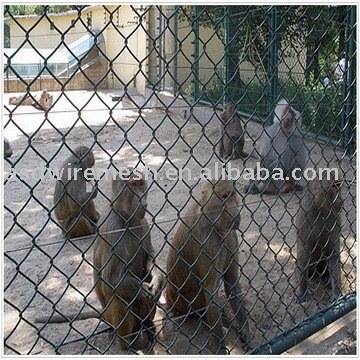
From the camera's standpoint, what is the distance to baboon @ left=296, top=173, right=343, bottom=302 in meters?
3.60

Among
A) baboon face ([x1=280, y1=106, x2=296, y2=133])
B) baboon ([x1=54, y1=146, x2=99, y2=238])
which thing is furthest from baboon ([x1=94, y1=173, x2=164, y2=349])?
baboon face ([x1=280, y1=106, x2=296, y2=133])

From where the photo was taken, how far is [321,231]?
3.56 metres

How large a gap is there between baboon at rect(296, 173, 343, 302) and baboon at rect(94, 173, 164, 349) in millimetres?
1107

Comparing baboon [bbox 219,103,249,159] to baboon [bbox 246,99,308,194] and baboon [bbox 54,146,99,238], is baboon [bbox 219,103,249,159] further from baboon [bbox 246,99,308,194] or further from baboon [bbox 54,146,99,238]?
baboon [bbox 54,146,99,238]

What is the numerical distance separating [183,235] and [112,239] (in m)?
0.46

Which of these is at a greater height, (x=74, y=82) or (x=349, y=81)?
(x=349, y=81)

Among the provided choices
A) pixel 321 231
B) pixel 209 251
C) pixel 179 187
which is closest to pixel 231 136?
pixel 179 187

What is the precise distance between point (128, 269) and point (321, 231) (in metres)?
1.49

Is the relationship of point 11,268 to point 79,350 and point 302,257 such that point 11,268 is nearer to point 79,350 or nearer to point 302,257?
point 79,350

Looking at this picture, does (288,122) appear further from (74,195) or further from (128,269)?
(128,269)

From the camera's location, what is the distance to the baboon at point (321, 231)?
142 inches

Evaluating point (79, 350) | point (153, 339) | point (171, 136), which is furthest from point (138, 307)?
point (171, 136)

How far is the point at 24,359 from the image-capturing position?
2.30 m

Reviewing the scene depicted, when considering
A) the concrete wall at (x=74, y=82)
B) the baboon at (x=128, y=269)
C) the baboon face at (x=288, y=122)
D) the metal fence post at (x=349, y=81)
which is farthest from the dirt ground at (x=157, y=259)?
the concrete wall at (x=74, y=82)
